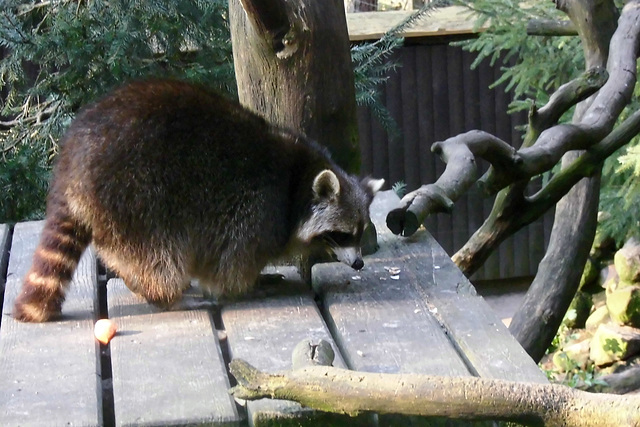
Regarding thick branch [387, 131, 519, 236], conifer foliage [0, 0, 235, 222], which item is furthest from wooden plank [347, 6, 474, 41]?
thick branch [387, 131, 519, 236]

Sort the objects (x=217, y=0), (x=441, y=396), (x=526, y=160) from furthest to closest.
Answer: (x=217, y=0)
(x=526, y=160)
(x=441, y=396)

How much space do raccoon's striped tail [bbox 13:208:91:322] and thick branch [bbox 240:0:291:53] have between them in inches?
36.8

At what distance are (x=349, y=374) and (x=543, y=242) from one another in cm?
678

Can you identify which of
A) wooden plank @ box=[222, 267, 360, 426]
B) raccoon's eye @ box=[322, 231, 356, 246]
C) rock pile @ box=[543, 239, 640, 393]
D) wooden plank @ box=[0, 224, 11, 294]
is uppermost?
raccoon's eye @ box=[322, 231, 356, 246]

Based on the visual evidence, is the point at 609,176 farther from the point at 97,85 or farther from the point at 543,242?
the point at 97,85

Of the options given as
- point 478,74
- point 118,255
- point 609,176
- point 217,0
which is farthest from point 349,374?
point 478,74

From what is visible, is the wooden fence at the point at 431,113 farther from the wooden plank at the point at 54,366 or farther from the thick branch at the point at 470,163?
the wooden plank at the point at 54,366

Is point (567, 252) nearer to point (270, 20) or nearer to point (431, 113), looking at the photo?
point (431, 113)

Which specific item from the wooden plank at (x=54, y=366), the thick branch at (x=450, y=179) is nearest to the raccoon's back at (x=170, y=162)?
the wooden plank at (x=54, y=366)

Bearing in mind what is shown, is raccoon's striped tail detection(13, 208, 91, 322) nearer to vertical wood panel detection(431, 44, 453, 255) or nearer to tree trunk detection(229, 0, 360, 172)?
tree trunk detection(229, 0, 360, 172)

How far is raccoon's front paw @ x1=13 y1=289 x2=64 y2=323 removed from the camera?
289cm

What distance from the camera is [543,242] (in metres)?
8.59

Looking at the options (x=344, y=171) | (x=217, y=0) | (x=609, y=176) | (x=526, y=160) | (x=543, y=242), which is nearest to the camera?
(x=344, y=171)

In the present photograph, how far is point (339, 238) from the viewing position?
3336 mm
